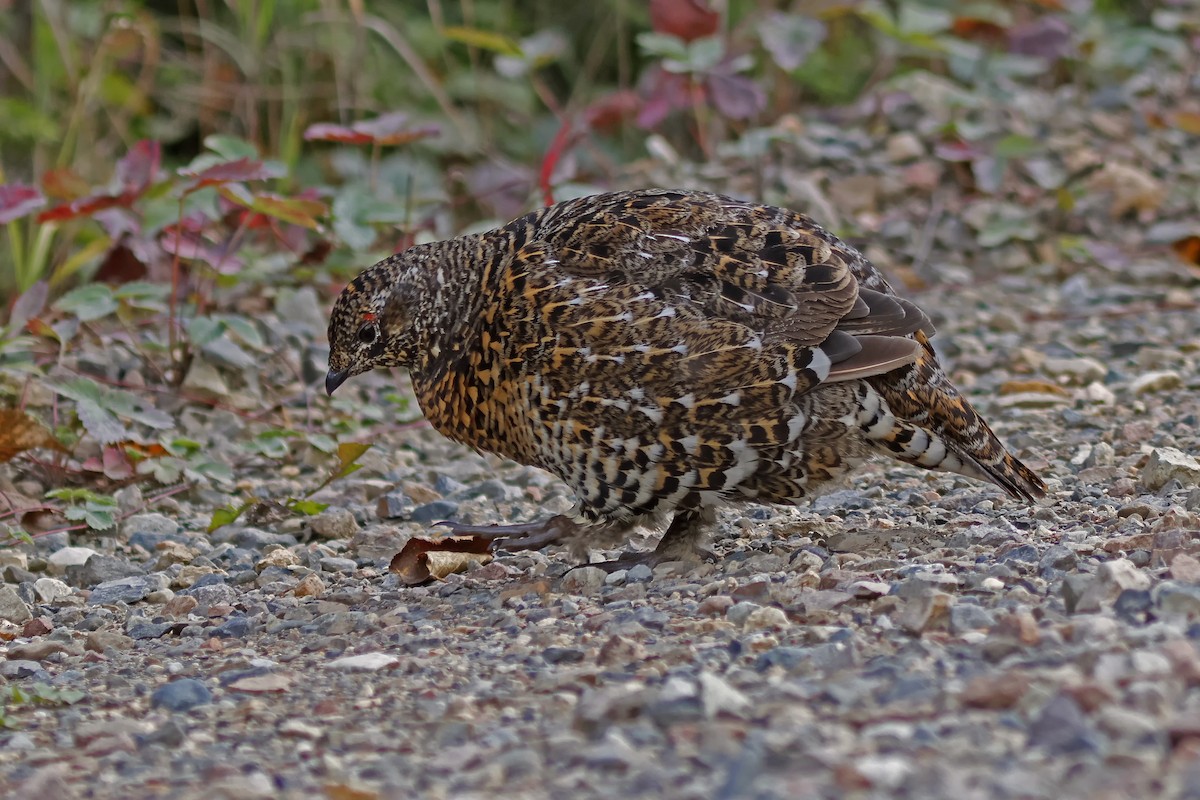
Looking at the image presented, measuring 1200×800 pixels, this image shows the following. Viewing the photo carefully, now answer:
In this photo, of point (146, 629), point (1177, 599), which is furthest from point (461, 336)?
point (1177, 599)

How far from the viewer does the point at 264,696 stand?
12.5 ft

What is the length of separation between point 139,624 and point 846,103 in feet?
23.2

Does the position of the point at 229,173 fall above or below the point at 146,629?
above

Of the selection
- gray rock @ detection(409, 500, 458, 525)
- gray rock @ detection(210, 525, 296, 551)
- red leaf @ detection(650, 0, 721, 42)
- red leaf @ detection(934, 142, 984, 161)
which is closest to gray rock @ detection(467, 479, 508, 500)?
gray rock @ detection(409, 500, 458, 525)

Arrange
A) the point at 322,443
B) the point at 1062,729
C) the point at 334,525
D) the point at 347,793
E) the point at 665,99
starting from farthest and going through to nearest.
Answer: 1. the point at 665,99
2. the point at 322,443
3. the point at 334,525
4. the point at 347,793
5. the point at 1062,729

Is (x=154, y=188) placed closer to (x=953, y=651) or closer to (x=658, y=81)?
(x=658, y=81)

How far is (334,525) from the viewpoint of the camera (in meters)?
5.49

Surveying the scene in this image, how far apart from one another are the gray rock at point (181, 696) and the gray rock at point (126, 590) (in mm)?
1142

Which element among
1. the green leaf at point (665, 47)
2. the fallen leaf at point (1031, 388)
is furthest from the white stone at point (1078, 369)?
the green leaf at point (665, 47)

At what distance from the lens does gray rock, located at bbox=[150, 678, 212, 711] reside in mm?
3760

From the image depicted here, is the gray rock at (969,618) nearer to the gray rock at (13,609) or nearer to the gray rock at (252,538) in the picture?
the gray rock at (252,538)

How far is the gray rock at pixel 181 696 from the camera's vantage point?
148 inches

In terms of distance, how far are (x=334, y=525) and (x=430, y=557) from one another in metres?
0.74

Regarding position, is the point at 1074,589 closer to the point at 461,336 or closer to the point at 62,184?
the point at 461,336
